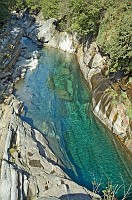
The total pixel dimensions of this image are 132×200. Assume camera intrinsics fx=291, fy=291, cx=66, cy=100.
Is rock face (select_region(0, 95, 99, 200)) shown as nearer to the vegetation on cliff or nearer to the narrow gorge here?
the narrow gorge

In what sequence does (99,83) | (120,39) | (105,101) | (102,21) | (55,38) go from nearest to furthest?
(120,39), (105,101), (99,83), (102,21), (55,38)

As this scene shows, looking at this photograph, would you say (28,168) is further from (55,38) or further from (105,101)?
(55,38)

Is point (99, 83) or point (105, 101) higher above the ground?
point (99, 83)

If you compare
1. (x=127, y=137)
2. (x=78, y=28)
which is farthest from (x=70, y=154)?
(x=78, y=28)

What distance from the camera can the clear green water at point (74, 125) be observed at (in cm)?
2152

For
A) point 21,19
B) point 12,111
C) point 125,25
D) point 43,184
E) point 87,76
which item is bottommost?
point 43,184

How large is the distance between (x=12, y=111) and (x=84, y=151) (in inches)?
301

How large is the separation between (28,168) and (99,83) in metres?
16.8

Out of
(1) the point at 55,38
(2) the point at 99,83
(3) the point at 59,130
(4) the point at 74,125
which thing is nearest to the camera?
(3) the point at 59,130

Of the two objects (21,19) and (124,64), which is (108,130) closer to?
(124,64)

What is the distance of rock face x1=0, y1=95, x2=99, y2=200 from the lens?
16.9 m

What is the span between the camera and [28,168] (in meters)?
19.5

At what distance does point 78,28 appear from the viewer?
45.9 meters

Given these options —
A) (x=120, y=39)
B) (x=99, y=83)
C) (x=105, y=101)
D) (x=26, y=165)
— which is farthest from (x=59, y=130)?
(x=120, y=39)
